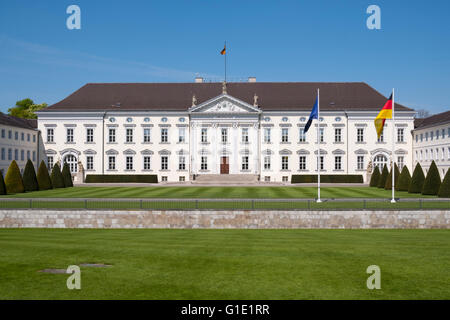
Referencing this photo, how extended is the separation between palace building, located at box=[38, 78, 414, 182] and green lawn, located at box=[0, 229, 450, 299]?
50620 millimetres

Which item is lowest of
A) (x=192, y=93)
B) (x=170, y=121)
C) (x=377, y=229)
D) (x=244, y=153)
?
(x=377, y=229)

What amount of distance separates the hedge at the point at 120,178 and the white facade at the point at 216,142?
4628 mm

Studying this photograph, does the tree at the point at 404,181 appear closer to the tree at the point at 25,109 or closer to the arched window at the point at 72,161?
the arched window at the point at 72,161

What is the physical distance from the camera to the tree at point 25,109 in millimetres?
94625

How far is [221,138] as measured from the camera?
7212cm

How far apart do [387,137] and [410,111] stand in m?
5.31

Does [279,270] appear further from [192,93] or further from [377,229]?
[192,93]

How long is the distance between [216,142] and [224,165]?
3.98 meters

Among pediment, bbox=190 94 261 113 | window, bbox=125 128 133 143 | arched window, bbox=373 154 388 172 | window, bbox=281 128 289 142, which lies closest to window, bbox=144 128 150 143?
window, bbox=125 128 133 143

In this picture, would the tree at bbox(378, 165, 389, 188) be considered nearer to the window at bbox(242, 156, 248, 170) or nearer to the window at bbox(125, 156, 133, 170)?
the window at bbox(242, 156, 248, 170)

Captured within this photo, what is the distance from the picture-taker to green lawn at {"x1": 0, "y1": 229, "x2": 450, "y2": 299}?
11.3m
